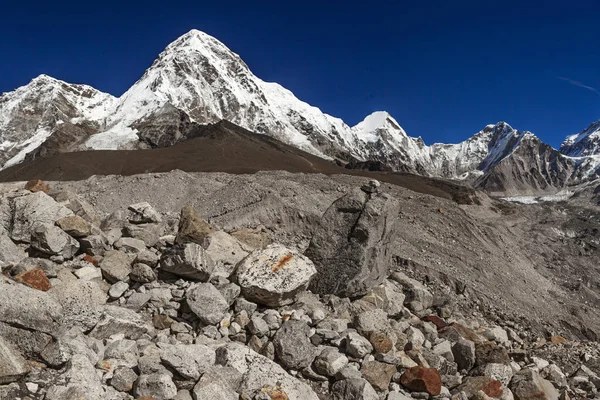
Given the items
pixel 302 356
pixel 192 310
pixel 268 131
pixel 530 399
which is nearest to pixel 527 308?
pixel 530 399

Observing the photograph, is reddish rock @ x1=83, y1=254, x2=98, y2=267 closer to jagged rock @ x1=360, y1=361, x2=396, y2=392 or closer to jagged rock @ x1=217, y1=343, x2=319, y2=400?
jagged rock @ x1=217, y1=343, x2=319, y2=400

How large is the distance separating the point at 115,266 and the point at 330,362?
4018mm

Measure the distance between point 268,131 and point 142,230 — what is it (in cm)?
12729

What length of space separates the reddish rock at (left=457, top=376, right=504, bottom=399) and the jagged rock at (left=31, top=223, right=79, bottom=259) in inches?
268

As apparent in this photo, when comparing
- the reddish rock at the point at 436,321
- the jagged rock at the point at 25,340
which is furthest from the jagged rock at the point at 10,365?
the reddish rock at the point at 436,321

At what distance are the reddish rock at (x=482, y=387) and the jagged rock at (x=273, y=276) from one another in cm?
309

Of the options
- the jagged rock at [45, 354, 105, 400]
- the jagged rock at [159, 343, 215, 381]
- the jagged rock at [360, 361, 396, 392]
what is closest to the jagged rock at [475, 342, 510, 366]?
the jagged rock at [360, 361, 396, 392]

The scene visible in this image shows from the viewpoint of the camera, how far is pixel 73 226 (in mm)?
8273

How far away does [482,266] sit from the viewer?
647 inches

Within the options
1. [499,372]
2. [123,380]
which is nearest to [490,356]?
[499,372]

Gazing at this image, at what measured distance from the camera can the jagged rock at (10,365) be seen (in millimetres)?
4812

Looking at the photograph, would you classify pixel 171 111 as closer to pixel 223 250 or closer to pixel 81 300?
pixel 223 250

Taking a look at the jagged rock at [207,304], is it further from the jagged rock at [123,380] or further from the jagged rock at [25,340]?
the jagged rock at [25,340]

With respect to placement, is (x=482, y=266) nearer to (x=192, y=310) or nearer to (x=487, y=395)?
(x=487, y=395)
